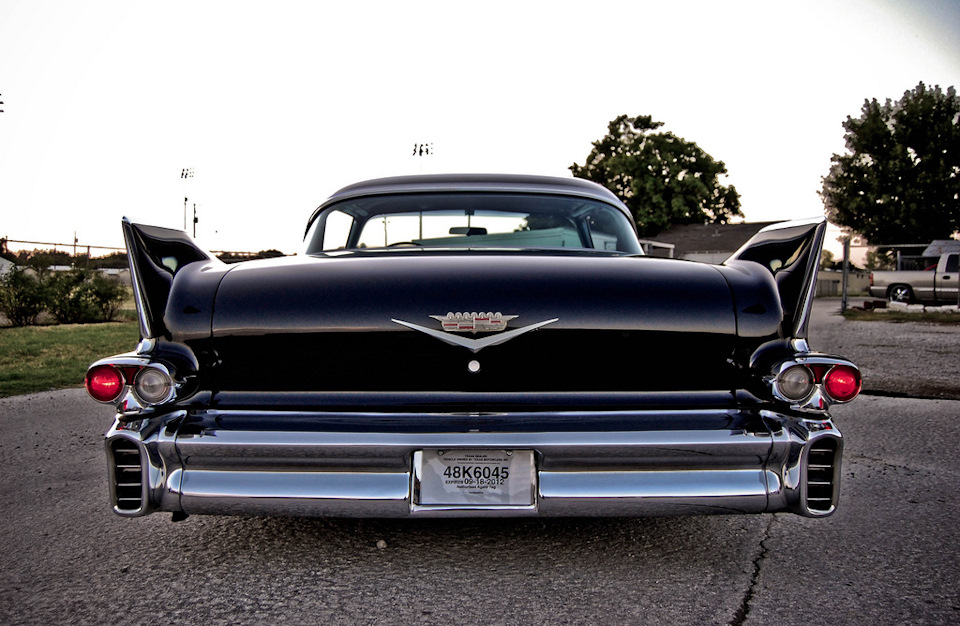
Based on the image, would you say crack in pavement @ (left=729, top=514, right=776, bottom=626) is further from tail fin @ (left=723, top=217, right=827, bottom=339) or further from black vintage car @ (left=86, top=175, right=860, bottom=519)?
tail fin @ (left=723, top=217, right=827, bottom=339)

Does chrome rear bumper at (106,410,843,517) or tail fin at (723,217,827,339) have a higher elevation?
tail fin at (723,217,827,339)

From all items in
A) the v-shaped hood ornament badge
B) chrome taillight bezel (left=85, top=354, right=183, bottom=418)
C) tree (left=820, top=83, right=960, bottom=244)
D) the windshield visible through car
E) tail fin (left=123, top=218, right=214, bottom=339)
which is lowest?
chrome taillight bezel (left=85, top=354, right=183, bottom=418)

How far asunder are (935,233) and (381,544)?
43109mm

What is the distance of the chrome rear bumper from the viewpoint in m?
2.27

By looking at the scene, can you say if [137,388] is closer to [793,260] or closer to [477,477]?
[477,477]

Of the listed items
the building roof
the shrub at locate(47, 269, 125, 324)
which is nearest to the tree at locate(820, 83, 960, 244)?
the building roof

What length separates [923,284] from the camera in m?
23.8

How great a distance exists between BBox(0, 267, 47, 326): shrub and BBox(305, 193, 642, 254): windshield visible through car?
12797mm

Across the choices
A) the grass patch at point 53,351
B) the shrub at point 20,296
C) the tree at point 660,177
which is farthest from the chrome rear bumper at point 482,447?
the tree at point 660,177

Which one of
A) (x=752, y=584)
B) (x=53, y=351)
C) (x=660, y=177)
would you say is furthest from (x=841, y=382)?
(x=660, y=177)

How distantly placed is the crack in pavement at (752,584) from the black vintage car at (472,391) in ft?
1.05

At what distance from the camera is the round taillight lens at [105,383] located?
238 cm

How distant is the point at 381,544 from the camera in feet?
9.54

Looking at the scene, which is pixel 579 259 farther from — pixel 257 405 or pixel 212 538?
pixel 212 538
